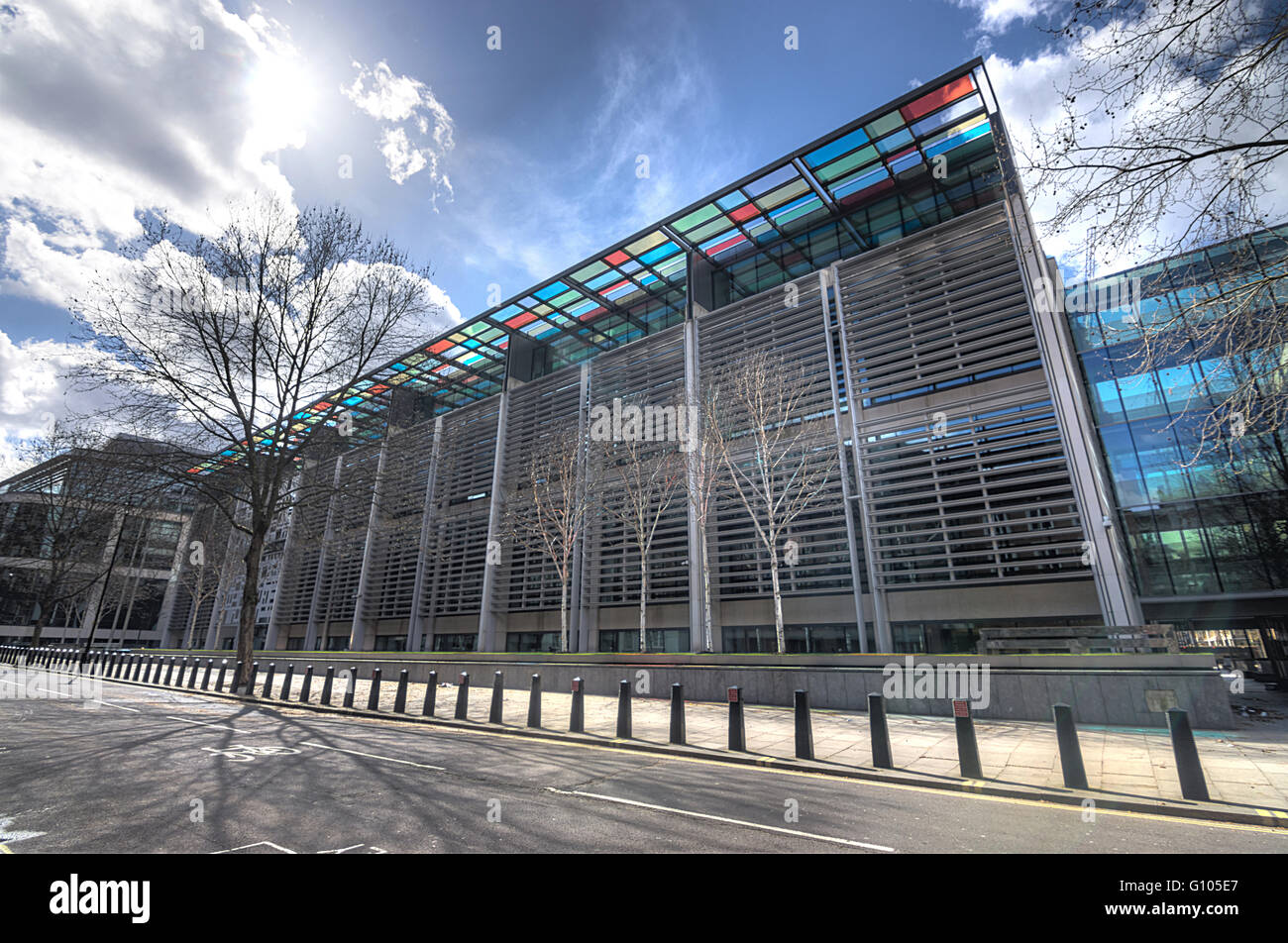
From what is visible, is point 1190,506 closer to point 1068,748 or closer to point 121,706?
point 1068,748

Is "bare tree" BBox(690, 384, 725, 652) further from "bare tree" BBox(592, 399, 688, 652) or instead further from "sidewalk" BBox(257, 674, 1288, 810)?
"sidewalk" BBox(257, 674, 1288, 810)

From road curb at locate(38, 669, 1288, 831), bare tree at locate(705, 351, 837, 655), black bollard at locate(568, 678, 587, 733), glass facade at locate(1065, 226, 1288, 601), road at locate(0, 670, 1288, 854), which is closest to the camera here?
road at locate(0, 670, 1288, 854)

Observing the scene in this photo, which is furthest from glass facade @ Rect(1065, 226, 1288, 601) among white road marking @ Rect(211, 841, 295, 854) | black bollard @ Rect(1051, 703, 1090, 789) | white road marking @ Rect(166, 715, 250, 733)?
white road marking @ Rect(166, 715, 250, 733)

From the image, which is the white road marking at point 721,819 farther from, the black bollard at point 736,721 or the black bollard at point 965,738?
the black bollard at point 736,721

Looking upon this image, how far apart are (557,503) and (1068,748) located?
19.9 metres

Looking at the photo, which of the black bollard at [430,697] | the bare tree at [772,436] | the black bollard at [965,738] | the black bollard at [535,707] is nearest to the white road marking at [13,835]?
the black bollard at [535,707]

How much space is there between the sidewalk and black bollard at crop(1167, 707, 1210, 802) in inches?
6.9

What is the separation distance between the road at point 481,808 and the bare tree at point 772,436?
10926 millimetres

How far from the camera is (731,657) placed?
1430 cm

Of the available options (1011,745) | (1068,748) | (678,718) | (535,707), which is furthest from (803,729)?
(535,707)

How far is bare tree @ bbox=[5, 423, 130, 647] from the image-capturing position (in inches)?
611
